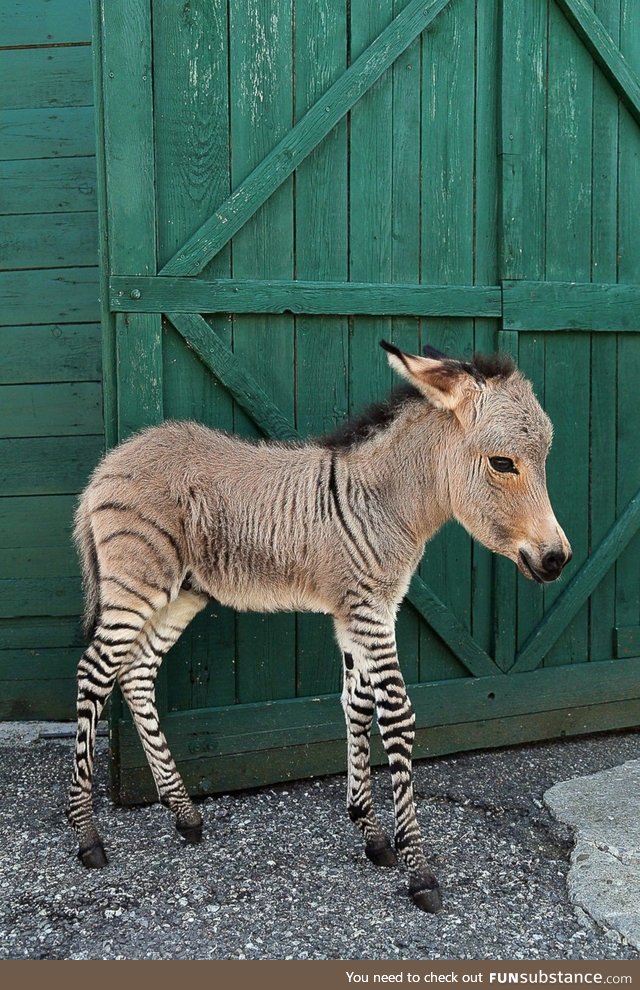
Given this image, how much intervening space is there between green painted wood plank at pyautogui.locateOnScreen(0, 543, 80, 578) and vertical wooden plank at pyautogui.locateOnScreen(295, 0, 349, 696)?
1.66 m

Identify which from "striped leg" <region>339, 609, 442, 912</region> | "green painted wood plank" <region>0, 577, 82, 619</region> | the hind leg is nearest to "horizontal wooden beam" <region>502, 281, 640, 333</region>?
"striped leg" <region>339, 609, 442, 912</region>

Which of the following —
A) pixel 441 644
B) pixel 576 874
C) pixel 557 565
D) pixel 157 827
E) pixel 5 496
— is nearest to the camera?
pixel 557 565

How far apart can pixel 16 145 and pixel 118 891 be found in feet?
13.9

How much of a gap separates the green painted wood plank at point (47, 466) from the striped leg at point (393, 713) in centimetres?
242

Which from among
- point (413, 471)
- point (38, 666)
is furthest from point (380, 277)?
point (38, 666)

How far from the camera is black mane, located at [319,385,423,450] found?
13.5 ft

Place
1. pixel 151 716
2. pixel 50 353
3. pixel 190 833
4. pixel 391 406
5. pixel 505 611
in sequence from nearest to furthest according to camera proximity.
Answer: pixel 391 406, pixel 190 833, pixel 151 716, pixel 505 611, pixel 50 353

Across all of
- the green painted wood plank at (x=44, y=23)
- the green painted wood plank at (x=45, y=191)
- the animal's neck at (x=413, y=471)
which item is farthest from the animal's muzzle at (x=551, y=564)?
the green painted wood plank at (x=44, y=23)

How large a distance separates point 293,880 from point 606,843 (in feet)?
4.88

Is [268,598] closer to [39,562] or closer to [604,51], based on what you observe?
[39,562]

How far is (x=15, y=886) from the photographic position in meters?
3.87

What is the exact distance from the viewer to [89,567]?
4.38 m

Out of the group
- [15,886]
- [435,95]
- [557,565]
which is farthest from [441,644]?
[435,95]

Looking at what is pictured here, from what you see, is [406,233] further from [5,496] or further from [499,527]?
[5,496]
